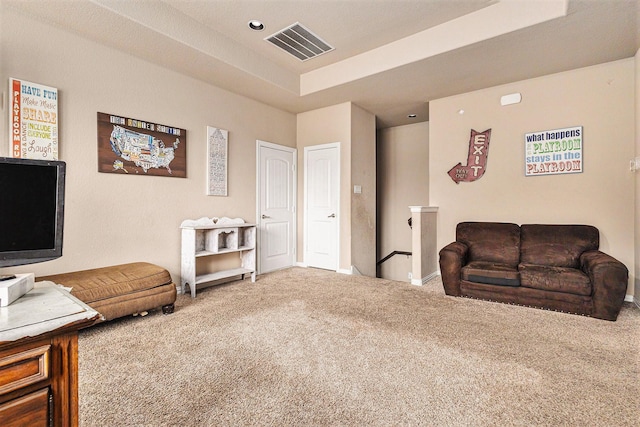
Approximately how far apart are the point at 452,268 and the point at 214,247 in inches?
113

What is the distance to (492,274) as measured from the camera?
3.33 metres

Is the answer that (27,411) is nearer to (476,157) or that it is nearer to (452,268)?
(452,268)

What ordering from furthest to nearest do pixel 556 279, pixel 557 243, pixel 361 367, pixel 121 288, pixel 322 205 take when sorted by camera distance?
pixel 322 205 → pixel 557 243 → pixel 556 279 → pixel 121 288 → pixel 361 367

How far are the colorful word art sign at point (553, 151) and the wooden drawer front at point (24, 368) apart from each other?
4.74 meters

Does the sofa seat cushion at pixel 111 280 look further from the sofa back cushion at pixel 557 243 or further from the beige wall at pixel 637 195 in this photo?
the beige wall at pixel 637 195

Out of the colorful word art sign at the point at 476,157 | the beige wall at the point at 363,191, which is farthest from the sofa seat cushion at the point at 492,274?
the beige wall at the point at 363,191

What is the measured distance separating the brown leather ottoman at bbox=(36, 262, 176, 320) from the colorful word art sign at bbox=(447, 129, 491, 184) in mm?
4040

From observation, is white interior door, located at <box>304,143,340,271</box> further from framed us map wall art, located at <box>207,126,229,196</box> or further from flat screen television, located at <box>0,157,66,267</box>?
flat screen television, located at <box>0,157,66,267</box>

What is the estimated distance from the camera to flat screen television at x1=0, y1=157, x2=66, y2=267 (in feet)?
3.47

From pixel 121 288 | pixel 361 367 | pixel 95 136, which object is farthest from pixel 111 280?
pixel 361 367

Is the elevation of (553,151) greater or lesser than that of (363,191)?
greater

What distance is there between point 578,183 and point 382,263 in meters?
3.62

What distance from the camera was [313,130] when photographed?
523cm

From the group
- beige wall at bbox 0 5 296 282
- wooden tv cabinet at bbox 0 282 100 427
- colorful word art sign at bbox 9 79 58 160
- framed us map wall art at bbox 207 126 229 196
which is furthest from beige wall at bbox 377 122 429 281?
wooden tv cabinet at bbox 0 282 100 427
